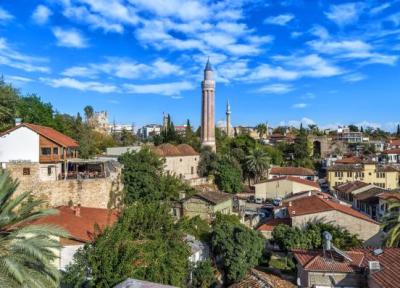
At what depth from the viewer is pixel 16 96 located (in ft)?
125

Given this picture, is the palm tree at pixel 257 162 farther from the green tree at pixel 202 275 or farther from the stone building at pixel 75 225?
the green tree at pixel 202 275

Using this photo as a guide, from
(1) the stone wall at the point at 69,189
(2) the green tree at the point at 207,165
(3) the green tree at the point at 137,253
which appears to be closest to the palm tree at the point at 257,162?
(2) the green tree at the point at 207,165

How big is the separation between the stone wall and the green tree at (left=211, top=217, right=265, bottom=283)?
10.2 metres

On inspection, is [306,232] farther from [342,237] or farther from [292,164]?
[292,164]

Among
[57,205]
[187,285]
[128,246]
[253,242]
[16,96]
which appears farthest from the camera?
[16,96]

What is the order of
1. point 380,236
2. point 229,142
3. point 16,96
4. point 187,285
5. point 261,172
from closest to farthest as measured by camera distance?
1. point 187,285
2. point 380,236
3. point 16,96
4. point 261,172
5. point 229,142

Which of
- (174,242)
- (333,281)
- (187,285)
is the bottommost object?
(187,285)

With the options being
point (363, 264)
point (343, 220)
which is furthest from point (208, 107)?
point (363, 264)

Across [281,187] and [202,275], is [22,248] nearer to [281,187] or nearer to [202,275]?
[202,275]

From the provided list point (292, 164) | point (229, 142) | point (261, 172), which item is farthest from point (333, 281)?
point (292, 164)

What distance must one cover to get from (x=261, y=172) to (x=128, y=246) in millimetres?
51109

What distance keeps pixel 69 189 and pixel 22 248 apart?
18107mm

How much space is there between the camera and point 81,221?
21.8 m

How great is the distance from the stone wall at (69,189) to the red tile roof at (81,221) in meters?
3.41
